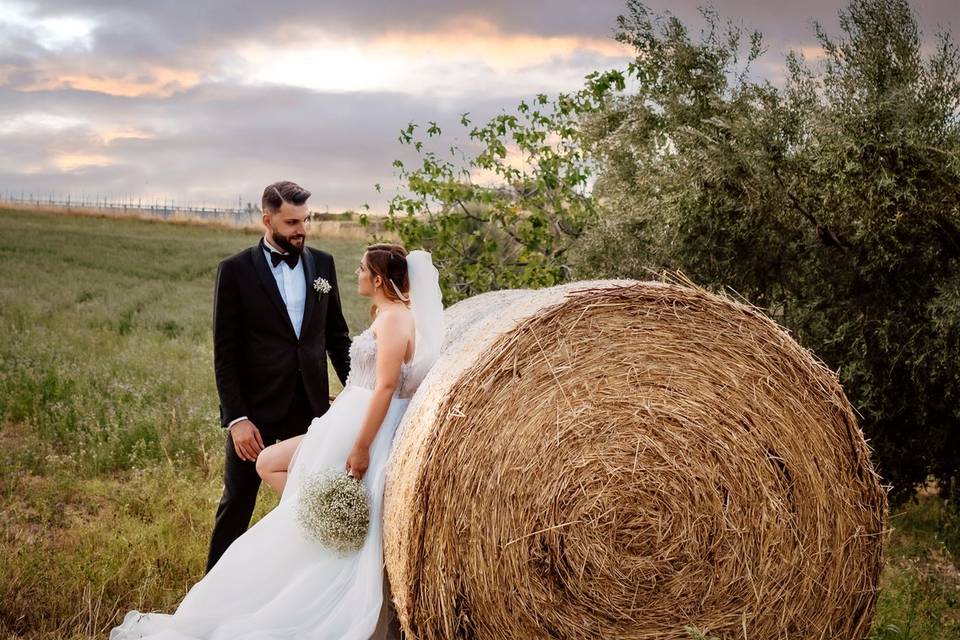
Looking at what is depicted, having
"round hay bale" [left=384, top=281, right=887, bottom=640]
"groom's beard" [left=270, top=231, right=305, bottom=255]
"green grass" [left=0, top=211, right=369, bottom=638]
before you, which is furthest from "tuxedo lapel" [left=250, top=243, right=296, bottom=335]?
"green grass" [left=0, top=211, right=369, bottom=638]

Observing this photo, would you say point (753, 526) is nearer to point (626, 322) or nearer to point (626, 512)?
point (626, 512)

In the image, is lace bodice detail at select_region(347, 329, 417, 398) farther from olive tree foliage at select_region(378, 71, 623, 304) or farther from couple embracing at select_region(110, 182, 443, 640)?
olive tree foliage at select_region(378, 71, 623, 304)

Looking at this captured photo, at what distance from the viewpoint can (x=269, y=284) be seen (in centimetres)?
505

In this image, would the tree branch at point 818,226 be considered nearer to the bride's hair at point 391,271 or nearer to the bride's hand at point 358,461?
the bride's hair at point 391,271

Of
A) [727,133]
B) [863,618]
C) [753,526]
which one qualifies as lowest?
A: [863,618]

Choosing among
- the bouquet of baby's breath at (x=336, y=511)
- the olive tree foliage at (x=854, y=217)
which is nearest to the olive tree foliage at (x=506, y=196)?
the olive tree foliage at (x=854, y=217)

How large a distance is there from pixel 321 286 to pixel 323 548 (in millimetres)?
1488

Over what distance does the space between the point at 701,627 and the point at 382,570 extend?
58.9 inches

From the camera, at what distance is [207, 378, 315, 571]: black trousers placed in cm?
504

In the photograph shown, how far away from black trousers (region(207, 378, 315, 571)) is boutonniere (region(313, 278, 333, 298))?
0.52m

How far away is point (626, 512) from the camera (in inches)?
150

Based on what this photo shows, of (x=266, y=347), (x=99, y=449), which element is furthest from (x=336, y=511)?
(x=99, y=449)

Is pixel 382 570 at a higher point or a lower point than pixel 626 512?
lower

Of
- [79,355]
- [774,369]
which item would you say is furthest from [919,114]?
[79,355]
